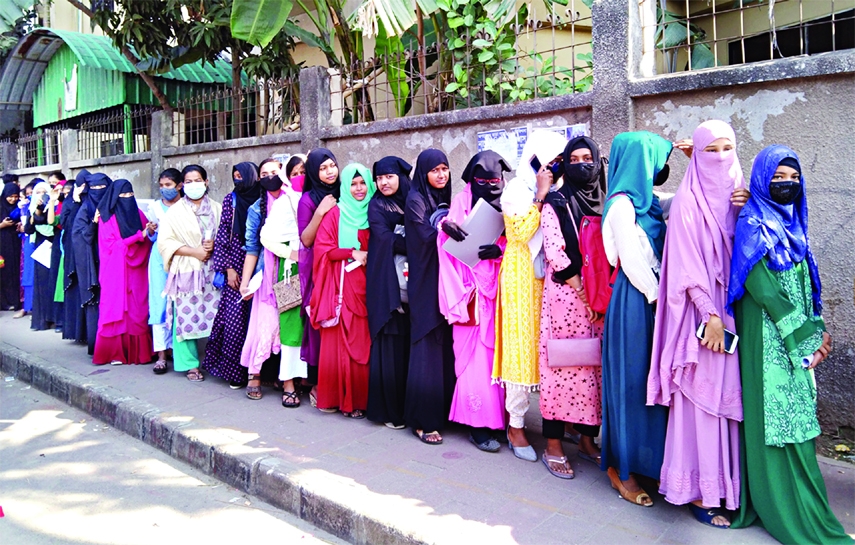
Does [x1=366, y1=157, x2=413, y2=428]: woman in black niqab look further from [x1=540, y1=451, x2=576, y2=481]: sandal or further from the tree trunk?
the tree trunk

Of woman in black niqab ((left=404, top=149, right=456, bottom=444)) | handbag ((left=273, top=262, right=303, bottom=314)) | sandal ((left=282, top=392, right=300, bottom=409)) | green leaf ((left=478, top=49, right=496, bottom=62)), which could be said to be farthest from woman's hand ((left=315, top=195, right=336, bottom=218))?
green leaf ((left=478, top=49, right=496, bottom=62))

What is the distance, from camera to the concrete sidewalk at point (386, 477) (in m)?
3.13

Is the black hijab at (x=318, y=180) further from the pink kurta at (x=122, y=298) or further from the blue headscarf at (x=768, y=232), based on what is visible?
the blue headscarf at (x=768, y=232)

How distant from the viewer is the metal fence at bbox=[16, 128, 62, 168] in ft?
41.8

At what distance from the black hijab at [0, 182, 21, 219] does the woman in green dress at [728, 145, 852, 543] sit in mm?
9906

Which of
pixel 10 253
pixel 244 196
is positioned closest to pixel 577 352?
pixel 244 196

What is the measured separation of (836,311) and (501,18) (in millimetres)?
3935

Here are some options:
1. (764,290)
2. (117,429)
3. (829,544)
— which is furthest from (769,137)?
(117,429)

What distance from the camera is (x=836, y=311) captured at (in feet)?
12.8

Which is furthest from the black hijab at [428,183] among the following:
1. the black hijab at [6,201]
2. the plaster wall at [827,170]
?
the black hijab at [6,201]

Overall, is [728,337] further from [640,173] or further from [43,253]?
[43,253]

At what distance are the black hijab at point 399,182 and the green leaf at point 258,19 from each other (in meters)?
3.26

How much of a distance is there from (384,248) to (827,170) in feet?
8.59

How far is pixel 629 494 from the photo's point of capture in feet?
11.0
